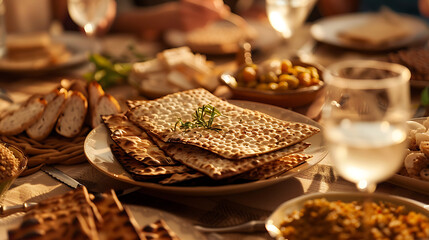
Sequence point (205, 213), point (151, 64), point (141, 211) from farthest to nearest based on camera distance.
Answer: point (151, 64)
point (205, 213)
point (141, 211)

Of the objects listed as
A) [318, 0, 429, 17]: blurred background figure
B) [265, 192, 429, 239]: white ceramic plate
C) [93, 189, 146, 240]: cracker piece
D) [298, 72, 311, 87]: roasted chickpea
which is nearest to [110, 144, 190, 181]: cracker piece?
[93, 189, 146, 240]: cracker piece

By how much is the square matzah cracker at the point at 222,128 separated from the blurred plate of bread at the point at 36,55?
46.5 inches

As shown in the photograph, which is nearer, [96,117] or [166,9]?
[96,117]

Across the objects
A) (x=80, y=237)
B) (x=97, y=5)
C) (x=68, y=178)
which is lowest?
(x=68, y=178)

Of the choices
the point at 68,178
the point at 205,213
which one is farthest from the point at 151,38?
the point at 205,213

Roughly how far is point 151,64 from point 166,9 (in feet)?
4.77

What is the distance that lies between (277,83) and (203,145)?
832mm

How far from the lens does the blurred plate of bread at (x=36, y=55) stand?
2.72 metres

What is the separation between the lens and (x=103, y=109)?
195cm

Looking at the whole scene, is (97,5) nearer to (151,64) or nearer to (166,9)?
(151,64)

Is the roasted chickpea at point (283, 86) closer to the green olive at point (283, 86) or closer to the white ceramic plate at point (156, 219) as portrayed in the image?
the green olive at point (283, 86)

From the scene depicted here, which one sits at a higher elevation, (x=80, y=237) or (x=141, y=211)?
(x=80, y=237)

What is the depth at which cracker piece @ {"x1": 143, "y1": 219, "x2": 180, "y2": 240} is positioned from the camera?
1.09 meters

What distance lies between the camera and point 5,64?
277 cm
